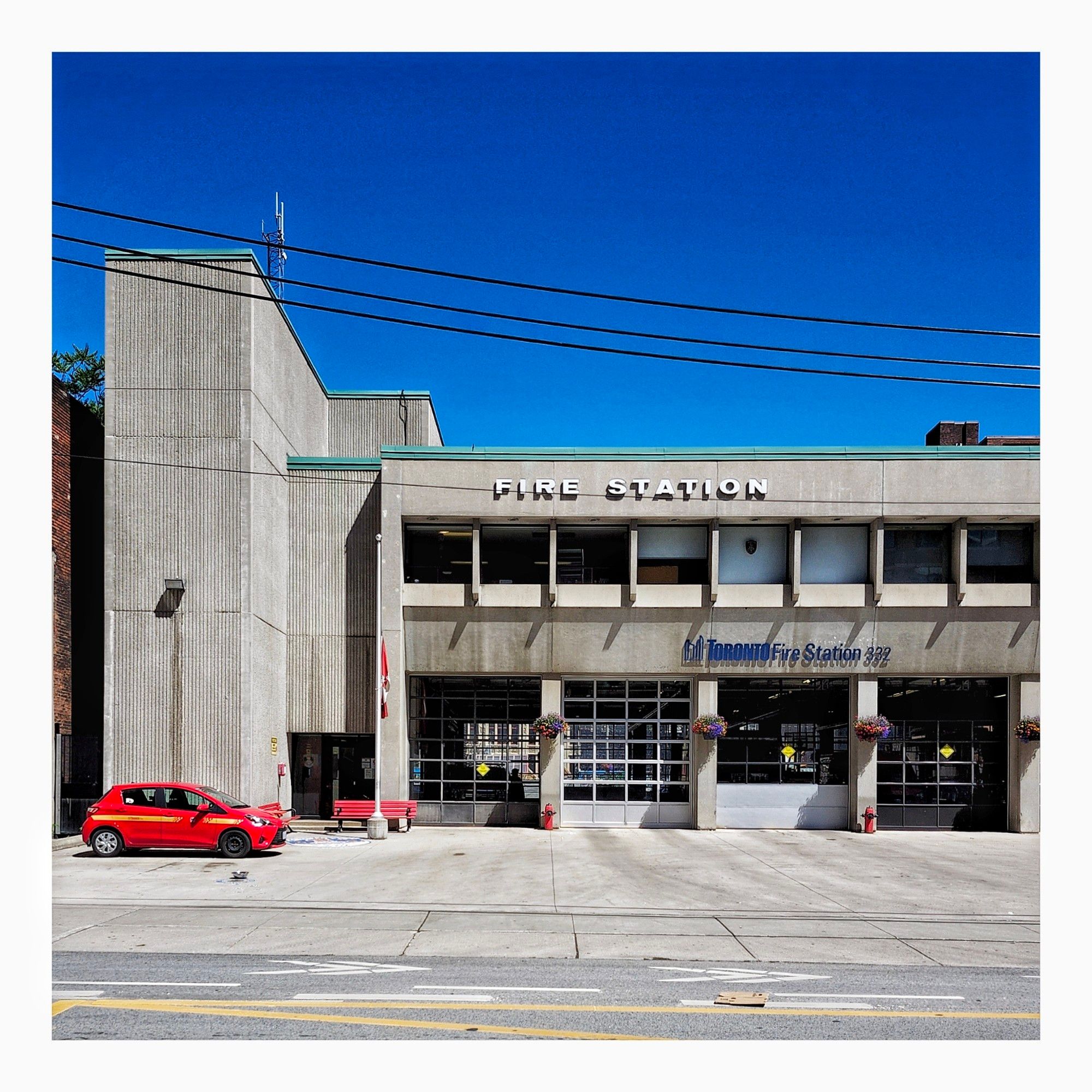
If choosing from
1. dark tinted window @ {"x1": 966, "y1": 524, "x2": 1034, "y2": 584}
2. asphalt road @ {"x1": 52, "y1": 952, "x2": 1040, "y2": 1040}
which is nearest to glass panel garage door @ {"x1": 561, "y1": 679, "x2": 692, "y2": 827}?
dark tinted window @ {"x1": 966, "y1": 524, "x2": 1034, "y2": 584}

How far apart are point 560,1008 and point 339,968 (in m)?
3.17

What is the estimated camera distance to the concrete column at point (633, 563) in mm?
28141

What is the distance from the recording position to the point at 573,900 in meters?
16.8

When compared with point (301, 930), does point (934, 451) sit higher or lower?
higher

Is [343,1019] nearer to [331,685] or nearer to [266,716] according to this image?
[266,716]

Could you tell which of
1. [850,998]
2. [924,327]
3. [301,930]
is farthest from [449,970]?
[924,327]

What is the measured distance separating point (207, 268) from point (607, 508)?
12.7 m

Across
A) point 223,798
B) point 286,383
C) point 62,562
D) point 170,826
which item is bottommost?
point 170,826

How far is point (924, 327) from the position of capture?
556 inches

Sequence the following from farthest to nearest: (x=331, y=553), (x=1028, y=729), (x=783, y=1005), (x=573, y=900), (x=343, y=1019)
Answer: (x=331, y=553)
(x=1028, y=729)
(x=573, y=900)
(x=783, y=1005)
(x=343, y=1019)

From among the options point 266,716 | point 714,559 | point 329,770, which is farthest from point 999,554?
point 266,716

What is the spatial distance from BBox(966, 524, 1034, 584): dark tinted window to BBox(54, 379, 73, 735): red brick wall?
25.1m

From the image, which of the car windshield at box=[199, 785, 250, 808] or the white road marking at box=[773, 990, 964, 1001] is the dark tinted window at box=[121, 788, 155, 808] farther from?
the white road marking at box=[773, 990, 964, 1001]

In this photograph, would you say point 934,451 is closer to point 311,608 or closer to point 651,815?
point 651,815
